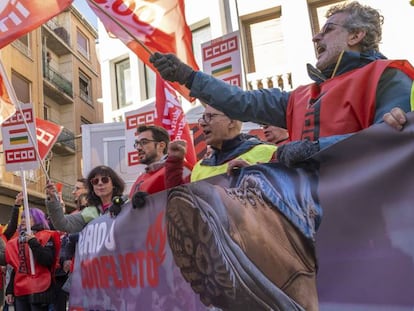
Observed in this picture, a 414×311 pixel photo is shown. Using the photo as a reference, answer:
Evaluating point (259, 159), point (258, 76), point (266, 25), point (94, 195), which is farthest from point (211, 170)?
point (266, 25)

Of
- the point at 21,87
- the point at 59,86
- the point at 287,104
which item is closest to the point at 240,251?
the point at 287,104

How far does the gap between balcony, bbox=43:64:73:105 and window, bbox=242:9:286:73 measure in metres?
16.0

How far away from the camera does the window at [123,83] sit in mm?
13766

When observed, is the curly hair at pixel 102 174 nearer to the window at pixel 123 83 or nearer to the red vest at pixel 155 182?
the red vest at pixel 155 182

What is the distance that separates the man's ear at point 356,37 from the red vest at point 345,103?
231mm

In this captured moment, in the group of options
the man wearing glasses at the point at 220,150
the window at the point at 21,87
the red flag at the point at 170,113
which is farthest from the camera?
the window at the point at 21,87

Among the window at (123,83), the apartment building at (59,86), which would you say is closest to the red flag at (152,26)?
the window at (123,83)

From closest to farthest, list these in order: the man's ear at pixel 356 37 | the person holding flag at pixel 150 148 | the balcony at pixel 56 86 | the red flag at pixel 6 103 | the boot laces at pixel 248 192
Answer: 1. the boot laces at pixel 248 192
2. the man's ear at pixel 356 37
3. the person holding flag at pixel 150 148
4. the red flag at pixel 6 103
5. the balcony at pixel 56 86

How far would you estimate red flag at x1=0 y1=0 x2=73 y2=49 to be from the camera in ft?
13.6

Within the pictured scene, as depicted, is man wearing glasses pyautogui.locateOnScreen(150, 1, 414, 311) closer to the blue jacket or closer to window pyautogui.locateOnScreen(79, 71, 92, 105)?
the blue jacket

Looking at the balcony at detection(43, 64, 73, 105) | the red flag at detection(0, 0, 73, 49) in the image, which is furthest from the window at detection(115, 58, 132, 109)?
the balcony at detection(43, 64, 73, 105)

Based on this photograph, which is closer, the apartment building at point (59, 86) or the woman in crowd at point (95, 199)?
the woman in crowd at point (95, 199)

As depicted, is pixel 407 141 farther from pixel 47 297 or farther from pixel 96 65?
pixel 96 65

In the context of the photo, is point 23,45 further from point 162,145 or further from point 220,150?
point 220,150
